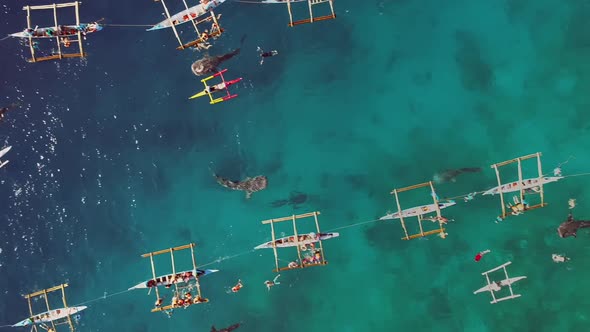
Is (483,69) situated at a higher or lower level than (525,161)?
higher

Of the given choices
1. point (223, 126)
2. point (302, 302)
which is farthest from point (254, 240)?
point (223, 126)

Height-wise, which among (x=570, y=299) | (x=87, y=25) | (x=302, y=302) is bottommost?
(x=570, y=299)

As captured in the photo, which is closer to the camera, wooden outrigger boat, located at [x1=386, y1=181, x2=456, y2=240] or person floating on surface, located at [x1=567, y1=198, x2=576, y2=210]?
wooden outrigger boat, located at [x1=386, y1=181, x2=456, y2=240]

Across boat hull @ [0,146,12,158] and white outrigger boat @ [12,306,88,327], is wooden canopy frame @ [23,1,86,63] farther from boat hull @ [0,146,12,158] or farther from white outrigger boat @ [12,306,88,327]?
white outrigger boat @ [12,306,88,327]

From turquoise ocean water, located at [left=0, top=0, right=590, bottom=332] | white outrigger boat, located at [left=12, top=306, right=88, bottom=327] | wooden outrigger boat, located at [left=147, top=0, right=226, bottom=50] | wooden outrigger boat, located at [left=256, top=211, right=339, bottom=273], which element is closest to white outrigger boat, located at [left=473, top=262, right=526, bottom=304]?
turquoise ocean water, located at [left=0, top=0, right=590, bottom=332]

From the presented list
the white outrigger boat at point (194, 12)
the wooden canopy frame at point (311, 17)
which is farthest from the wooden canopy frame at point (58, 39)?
the wooden canopy frame at point (311, 17)

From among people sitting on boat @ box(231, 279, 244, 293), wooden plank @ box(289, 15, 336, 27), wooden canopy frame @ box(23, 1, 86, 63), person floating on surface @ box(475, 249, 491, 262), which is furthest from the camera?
people sitting on boat @ box(231, 279, 244, 293)

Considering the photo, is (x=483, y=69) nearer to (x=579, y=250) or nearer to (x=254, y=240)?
(x=579, y=250)
